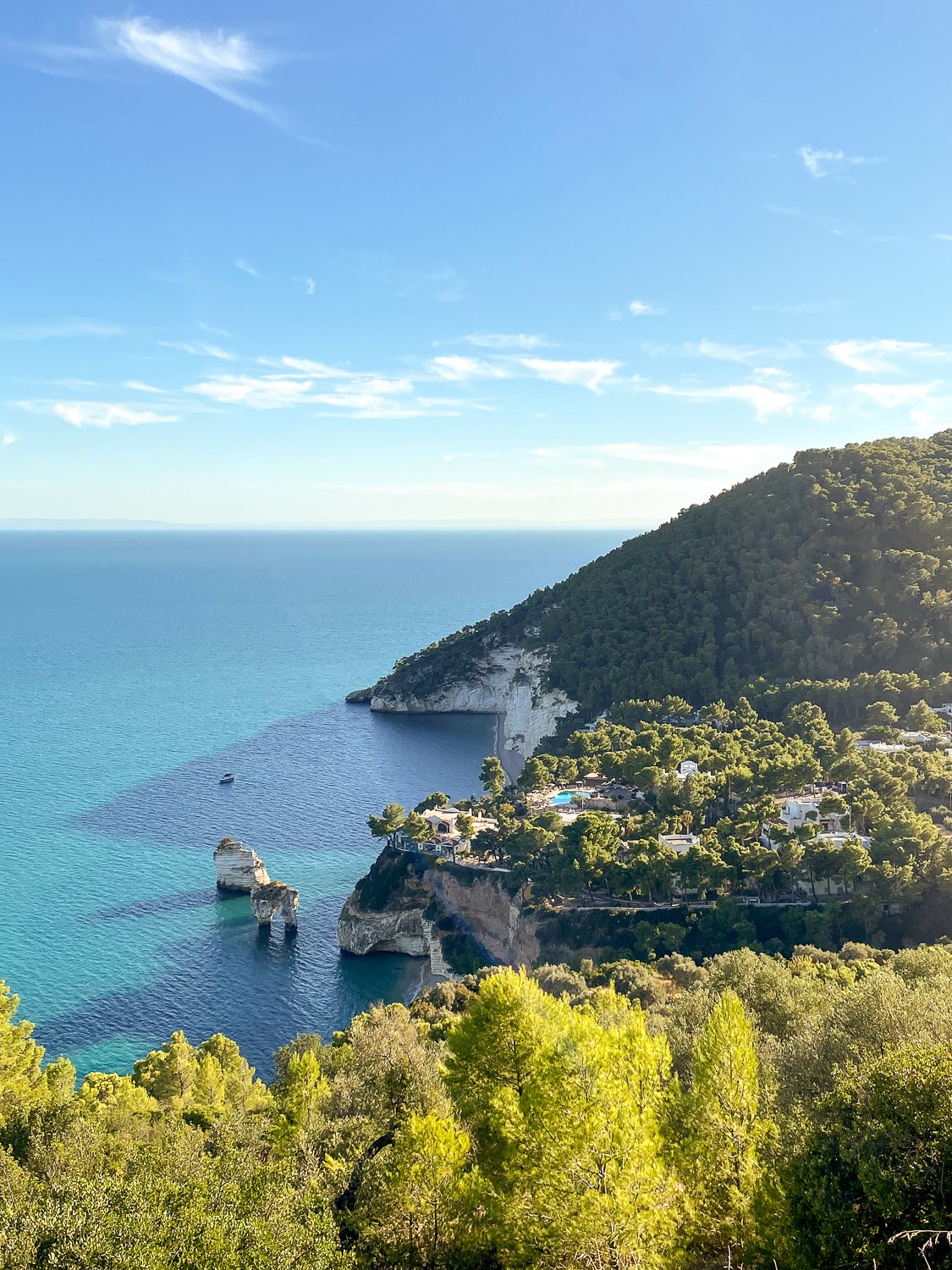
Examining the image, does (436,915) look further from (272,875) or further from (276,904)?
(272,875)

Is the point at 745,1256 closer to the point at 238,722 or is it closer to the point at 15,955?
the point at 15,955

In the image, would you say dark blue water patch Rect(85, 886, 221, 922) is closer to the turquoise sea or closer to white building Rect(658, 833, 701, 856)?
the turquoise sea

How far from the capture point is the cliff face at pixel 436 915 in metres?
49.2

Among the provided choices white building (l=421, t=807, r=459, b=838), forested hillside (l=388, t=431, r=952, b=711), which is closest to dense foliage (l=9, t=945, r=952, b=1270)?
white building (l=421, t=807, r=459, b=838)

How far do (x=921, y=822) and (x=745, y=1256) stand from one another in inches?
1471

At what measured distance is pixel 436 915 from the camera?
52.2 m

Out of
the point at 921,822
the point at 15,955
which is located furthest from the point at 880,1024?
the point at 15,955

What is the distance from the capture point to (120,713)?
10731 centimetres

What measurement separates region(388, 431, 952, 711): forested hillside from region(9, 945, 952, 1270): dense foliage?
58497 mm

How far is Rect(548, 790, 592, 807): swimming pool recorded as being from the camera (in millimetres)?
59781

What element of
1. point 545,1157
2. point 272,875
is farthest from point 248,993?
point 545,1157

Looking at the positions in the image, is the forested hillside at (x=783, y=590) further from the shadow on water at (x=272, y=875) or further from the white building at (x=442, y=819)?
the white building at (x=442, y=819)

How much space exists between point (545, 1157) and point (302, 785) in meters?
70.2

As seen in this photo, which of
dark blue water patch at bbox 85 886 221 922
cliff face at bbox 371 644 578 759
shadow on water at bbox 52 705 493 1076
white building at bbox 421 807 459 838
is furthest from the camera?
cliff face at bbox 371 644 578 759
